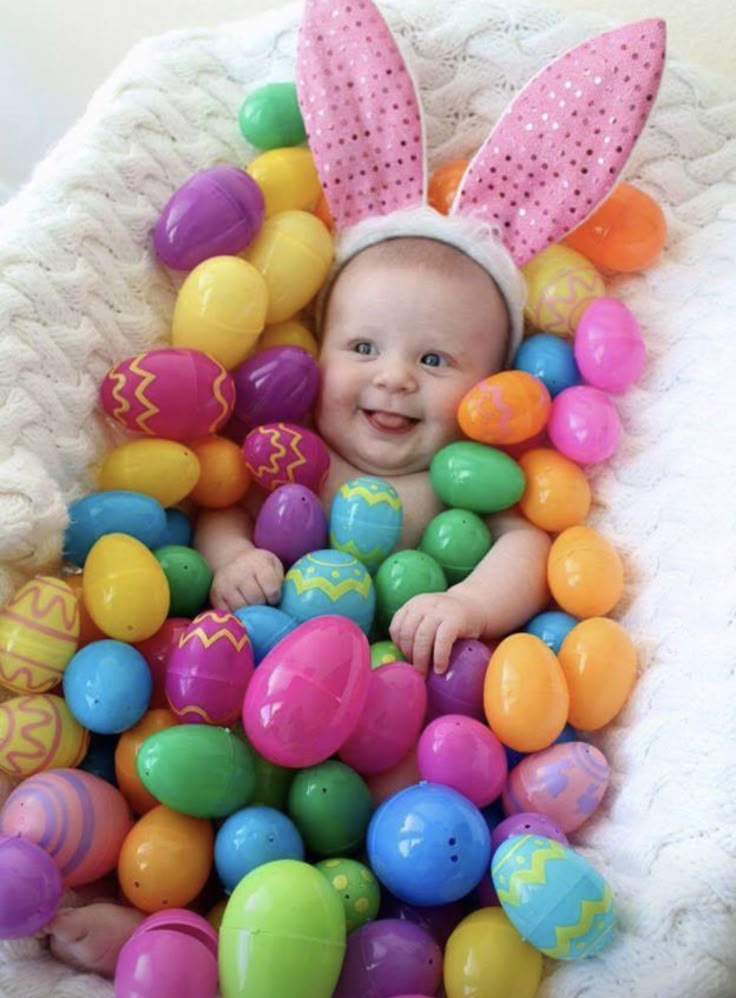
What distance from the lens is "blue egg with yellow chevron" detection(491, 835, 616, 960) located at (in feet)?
2.26

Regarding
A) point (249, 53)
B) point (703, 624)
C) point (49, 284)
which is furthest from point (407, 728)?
point (249, 53)

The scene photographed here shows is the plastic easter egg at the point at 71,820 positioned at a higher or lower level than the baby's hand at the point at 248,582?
higher

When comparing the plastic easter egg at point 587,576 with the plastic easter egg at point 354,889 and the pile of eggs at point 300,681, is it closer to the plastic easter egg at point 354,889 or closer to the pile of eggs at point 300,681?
the pile of eggs at point 300,681

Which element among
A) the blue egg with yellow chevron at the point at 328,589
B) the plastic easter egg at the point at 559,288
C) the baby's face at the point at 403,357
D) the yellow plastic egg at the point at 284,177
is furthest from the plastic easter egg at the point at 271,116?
the blue egg with yellow chevron at the point at 328,589

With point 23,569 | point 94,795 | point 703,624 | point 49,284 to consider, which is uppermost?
point 49,284

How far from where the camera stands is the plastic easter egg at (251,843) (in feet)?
2.48

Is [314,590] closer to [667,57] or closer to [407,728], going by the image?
[407,728]

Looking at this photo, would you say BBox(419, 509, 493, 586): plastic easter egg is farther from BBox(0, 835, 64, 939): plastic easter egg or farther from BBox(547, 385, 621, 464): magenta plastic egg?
BBox(0, 835, 64, 939): plastic easter egg

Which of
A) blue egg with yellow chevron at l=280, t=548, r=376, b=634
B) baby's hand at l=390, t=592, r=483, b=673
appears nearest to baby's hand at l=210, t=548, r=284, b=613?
blue egg with yellow chevron at l=280, t=548, r=376, b=634

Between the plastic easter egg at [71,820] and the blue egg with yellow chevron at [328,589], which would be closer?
the plastic easter egg at [71,820]

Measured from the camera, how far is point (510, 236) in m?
1.14

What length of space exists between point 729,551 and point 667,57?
63 cm

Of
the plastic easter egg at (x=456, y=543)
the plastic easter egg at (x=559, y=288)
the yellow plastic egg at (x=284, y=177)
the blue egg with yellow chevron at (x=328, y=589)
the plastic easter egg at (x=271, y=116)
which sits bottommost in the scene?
the plastic easter egg at (x=456, y=543)

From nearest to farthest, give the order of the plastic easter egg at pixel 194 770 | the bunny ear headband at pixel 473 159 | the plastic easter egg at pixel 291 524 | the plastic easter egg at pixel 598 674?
1. the plastic easter egg at pixel 194 770
2. the plastic easter egg at pixel 598 674
3. the plastic easter egg at pixel 291 524
4. the bunny ear headband at pixel 473 159
